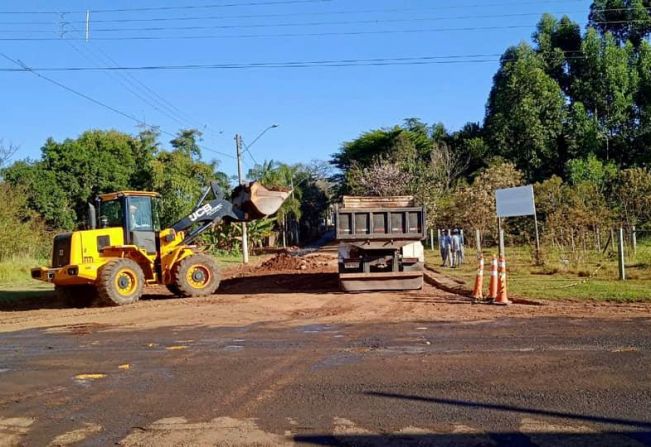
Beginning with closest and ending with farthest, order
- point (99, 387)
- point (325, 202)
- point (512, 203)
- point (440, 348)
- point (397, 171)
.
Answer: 1. point (99, 387)
2. point (440, 348)
3. point (512, 203)
4. point (397, 171)
5. point (325, 202)

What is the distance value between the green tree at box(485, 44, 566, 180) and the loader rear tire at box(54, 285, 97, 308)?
37.7 meters

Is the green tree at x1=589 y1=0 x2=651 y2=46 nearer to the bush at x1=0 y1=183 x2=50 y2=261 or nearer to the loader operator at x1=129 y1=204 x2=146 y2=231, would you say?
the bush at x1=0 y1=183 x2=50 y2=261

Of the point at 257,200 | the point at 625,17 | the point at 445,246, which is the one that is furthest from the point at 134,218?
the point at 625,17

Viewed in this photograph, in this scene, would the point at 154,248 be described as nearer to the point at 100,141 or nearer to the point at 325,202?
the point at 100,141

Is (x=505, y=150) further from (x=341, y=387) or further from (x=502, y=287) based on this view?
(x=341, y=387)

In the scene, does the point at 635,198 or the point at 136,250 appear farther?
the point at 635,198

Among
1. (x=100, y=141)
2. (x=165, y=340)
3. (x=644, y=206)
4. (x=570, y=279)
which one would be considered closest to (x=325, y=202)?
(x=100, y=141)

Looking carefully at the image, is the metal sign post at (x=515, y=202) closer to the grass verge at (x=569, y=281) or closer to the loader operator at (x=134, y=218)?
the grass verge at (x=569, y=281)

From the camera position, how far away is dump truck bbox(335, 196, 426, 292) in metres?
17.5

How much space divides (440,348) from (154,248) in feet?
35.6

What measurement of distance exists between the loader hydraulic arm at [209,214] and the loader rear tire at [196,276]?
0.88 metres

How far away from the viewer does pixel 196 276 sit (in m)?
18.1

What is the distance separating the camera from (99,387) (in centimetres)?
766

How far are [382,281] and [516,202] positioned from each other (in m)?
4.25
